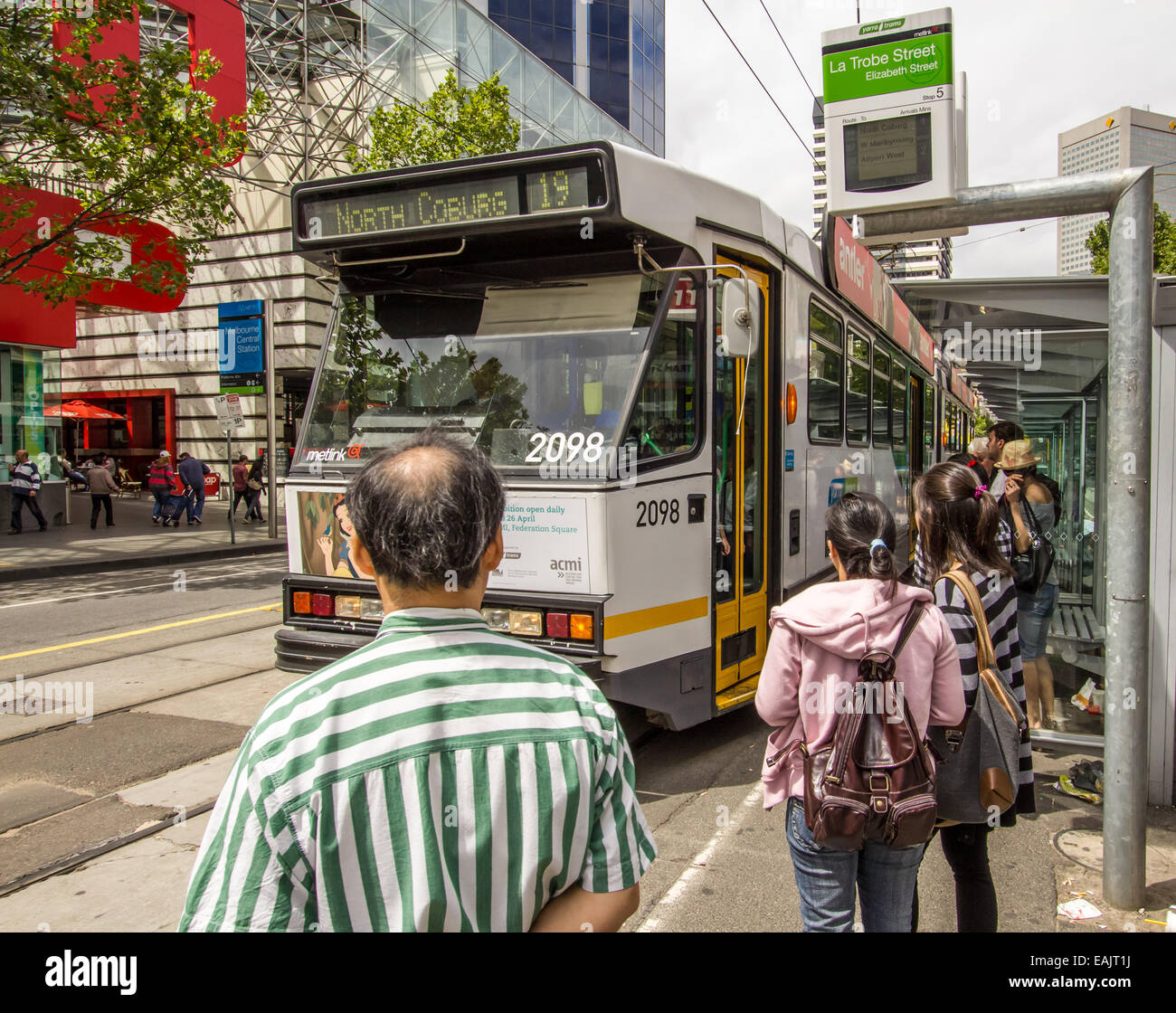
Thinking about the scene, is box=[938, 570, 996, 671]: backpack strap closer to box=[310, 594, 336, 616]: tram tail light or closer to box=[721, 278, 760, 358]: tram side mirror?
box=[721, 278, 760, 358]: tram side mirror

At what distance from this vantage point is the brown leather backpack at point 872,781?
7.64 feet

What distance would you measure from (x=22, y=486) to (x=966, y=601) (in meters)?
19.8

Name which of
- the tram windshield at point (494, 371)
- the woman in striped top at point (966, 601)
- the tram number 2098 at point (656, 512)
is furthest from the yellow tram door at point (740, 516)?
the woman in striped top at point (966, 601)

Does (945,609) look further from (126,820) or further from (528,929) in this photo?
(126,820)

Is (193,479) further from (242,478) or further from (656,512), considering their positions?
(656,512)

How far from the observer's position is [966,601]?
2.82 metres

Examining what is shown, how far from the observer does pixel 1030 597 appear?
529 centimetres

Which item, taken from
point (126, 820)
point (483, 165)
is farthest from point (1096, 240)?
point (126, 820)

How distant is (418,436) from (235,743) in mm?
4798

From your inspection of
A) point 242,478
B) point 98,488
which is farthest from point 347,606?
point 242,478

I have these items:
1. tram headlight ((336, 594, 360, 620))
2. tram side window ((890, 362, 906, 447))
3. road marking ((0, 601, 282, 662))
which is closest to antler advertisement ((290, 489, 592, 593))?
tram headlight ((336, 594, 360, 620))

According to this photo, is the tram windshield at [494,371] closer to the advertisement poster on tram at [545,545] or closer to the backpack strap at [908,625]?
the advertisement poster on tram at [545,545]
